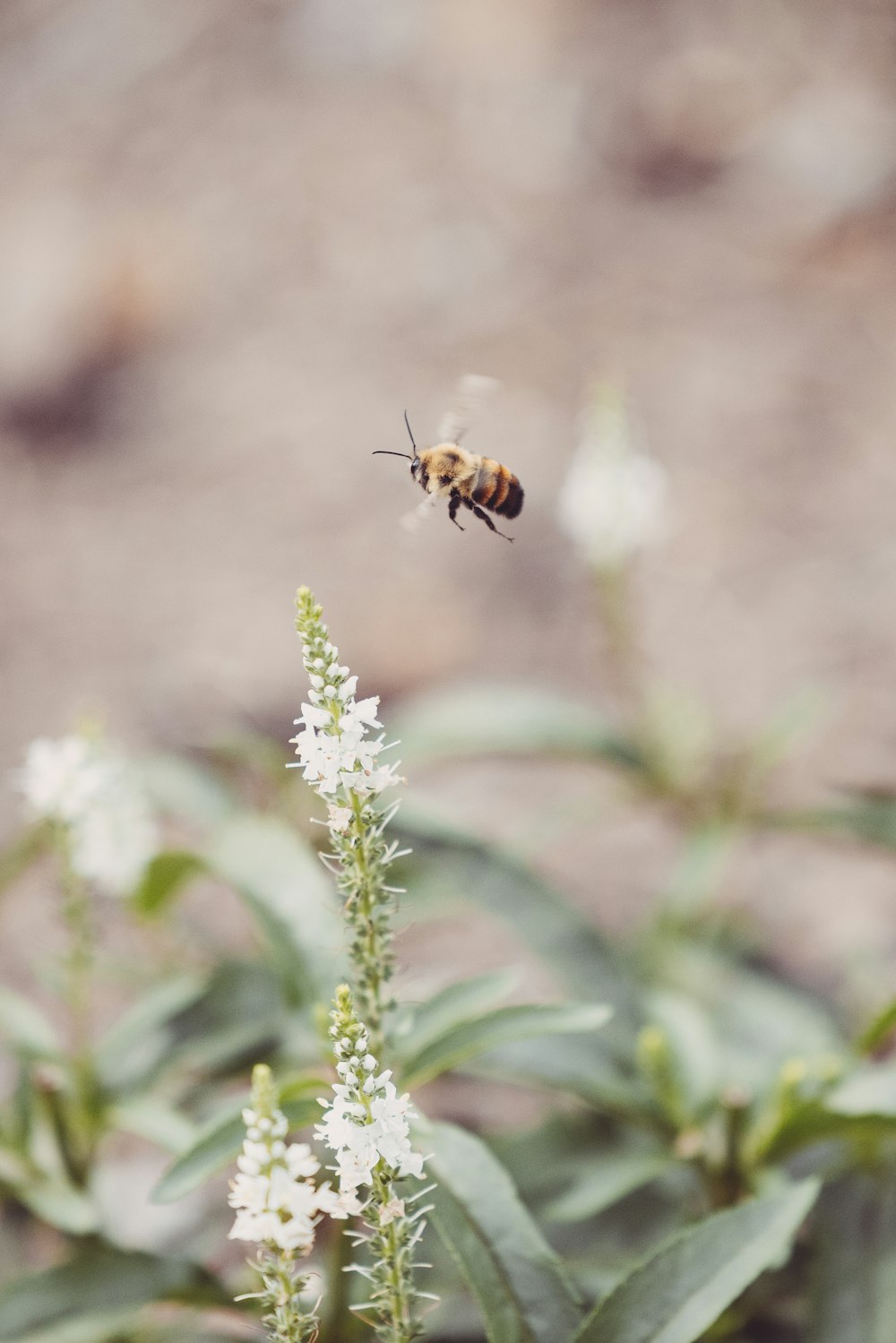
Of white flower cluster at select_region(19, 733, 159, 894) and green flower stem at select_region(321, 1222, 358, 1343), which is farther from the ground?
white flower cluster at select_region(19, 733, 159, 894)

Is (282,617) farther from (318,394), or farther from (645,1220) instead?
(645,1220)

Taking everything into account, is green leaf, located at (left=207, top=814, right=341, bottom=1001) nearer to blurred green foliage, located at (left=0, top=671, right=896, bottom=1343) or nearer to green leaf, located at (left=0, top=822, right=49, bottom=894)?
blurred green foliage, located at (left=0, top=671, right=896, bottom=1343)

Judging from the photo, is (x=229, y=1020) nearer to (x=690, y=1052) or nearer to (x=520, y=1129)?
(x=520, y=1129)

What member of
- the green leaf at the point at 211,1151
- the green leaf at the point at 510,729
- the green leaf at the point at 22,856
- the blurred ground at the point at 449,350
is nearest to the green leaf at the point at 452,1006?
the green leaf at the point at 211,1151

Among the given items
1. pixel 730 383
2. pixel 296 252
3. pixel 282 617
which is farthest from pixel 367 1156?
pixel 296 252

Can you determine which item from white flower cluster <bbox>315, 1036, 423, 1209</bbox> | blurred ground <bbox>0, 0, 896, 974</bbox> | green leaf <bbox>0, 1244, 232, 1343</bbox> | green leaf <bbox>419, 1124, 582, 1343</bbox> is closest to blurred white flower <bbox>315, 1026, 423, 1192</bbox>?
white flower cluster <bbox>315, 1036, 423, 1209</bbox>

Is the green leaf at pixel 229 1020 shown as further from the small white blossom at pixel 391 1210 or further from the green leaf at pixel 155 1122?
the small white blossom at pixel 391 1210
